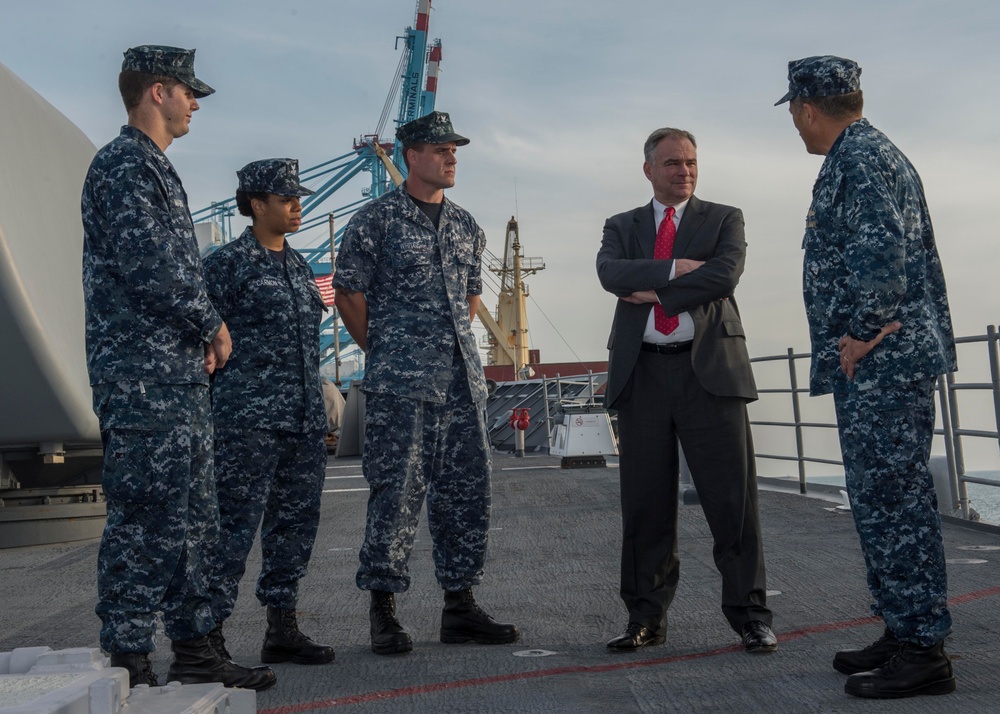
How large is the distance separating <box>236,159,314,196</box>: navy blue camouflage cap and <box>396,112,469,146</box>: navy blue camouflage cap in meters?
0.40

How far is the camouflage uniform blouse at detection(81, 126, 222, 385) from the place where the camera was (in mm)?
2508

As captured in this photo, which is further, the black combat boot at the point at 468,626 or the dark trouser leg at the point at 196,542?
the black combat boot at the point at 468,626

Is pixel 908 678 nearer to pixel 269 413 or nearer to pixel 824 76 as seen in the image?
pixel 824 76

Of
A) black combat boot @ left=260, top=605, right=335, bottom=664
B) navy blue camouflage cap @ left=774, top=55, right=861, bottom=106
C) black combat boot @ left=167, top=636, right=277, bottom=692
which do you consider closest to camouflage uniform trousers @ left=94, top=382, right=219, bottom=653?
black combat boot @ left=167, top=636, right=277, bottom=692

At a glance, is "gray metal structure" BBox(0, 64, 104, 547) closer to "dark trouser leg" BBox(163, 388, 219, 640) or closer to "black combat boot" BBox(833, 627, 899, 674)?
"dark trouser leg" BBox(163, 388, 219, 640)

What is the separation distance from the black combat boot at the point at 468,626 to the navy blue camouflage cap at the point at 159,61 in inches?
71.7

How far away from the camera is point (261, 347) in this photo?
10.4 feet

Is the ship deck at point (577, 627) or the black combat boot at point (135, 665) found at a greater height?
the black combat boot at point (135, 665)

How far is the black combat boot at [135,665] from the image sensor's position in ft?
8.03

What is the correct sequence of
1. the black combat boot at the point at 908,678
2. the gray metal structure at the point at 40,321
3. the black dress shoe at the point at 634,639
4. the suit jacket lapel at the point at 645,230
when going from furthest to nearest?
the gray metal structure at the point at 40,321
the suit jacket lapel at the point at 645,230
the black dress shoe at the point at 634,639
the black combat boot at the point at 908,678

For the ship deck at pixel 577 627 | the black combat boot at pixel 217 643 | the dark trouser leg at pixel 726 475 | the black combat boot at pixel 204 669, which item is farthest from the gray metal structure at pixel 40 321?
the dark trouser leg at pixel 726 475

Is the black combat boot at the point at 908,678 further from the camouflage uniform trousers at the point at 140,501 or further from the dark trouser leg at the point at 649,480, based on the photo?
the camouflage uniform trousers at the point at 140,501

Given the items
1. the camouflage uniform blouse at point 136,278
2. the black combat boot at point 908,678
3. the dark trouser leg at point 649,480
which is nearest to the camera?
the black combat boot at point 908,678

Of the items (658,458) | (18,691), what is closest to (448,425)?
(658,458)
